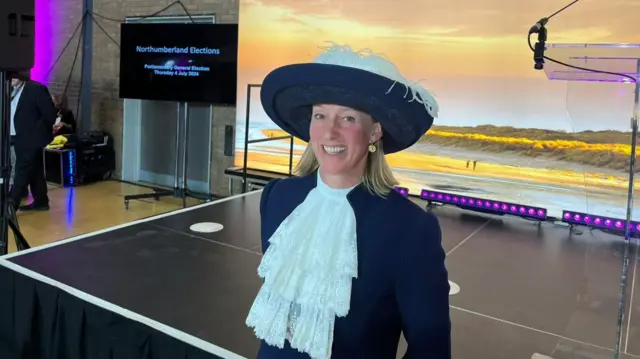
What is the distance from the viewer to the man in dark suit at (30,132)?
514cm

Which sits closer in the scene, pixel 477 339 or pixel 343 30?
pixel 477 339

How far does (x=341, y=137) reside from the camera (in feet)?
3.54

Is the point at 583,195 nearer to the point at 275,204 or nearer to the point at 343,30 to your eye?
the point at 343,30

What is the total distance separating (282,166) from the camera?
5.65 metres

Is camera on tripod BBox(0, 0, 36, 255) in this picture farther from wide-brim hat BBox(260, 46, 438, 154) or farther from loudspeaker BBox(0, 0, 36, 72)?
wide-brim hat BBox(260, 46, 438, 154)

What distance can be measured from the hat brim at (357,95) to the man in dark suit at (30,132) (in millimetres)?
4610

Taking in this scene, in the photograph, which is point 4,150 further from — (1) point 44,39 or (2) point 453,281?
(1) point 44,39

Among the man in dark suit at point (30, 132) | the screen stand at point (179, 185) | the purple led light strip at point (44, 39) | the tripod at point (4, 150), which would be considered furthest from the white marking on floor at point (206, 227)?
the purple led light strip at point (44, 39)

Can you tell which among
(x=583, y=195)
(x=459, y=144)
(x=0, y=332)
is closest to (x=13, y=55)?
(x=0, y=332)

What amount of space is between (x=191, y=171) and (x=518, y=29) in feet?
12.0

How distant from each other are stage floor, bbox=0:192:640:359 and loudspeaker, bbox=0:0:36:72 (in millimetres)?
828

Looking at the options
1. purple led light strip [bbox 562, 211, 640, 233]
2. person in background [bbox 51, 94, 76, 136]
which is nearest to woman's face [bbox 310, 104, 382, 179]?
purple led light strip [bbox 562, 211, 640, 233]

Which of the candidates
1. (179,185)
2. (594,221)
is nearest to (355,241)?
(594,221)

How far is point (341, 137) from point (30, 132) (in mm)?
4867
